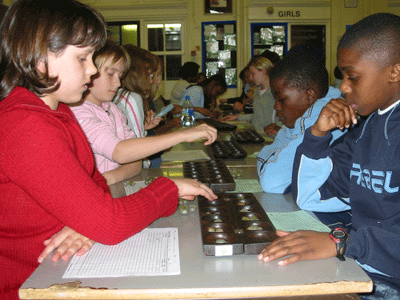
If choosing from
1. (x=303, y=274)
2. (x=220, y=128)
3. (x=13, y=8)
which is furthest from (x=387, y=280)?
(x=220, y=128)

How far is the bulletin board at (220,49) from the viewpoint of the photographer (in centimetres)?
809

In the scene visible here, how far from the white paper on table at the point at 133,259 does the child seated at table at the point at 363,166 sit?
248mm

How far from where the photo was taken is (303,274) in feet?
2.94

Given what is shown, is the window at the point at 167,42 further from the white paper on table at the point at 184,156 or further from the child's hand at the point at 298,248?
the child's hand at the point at 298,248

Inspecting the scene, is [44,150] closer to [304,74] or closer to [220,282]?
[220,282]

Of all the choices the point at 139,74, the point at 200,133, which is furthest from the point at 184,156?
the point at 200,133

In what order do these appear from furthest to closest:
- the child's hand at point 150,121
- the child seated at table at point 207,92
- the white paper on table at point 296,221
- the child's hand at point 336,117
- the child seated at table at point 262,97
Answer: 1. the child seated at table at point 207,92
2. the child seated at table at point 262,97
3. the child's hand at point 150,121
4. the child's hand at point 336,117
5. the white paper on table at point 296,221

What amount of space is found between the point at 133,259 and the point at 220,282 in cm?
25

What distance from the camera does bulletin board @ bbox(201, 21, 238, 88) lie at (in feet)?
26.6

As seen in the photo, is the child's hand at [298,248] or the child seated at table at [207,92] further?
the child seated at table at [207,92]

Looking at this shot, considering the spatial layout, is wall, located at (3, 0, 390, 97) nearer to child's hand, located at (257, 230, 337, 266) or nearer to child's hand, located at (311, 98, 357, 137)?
child's hand, located at (311, 98, 357, 137)

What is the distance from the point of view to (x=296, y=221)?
124cm

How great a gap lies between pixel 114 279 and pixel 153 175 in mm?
1077

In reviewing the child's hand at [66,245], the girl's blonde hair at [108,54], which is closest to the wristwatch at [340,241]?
the child's hand at [66,245]
